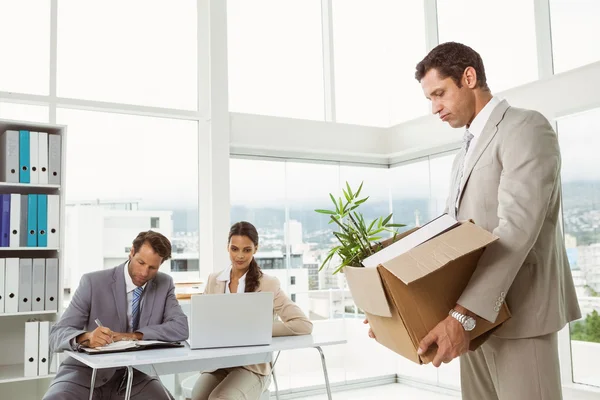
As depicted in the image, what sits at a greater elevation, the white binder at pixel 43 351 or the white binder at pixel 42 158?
the white binder at pixel 42 158

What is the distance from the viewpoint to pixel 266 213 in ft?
16.9

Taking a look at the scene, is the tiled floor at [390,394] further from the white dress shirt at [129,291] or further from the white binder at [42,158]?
the white binder at [42,158]

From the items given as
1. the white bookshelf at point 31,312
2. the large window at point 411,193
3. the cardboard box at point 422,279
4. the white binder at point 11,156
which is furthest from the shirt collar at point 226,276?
the large window at point 411,193

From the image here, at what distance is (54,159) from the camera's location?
368 centimetres

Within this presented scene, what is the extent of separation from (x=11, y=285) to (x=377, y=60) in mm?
4068

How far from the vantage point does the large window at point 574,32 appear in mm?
3932

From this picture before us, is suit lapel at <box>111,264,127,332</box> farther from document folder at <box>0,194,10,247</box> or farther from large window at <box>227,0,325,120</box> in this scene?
large window at <box>227,0,325,120</box>

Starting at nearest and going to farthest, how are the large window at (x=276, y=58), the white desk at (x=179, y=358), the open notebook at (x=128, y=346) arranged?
1. the white desk at (x=179, y=358)
2. the open notebook at (x=128, y=346)
3. the large window at (x=276, y=58)

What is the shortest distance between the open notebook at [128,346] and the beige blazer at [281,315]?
0.48 meters

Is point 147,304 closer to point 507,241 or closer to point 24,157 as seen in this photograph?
point 24,157

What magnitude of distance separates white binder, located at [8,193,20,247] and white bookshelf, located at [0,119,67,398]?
50 millimetres

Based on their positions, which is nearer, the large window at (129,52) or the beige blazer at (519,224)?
the beige blazer at (519,224)

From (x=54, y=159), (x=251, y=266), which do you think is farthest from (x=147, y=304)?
(x=54, y=159)

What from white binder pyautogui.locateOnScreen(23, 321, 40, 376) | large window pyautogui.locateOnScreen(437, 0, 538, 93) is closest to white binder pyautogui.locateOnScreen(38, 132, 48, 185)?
white binder pyautogui.locateOnScreen(23, 321, 40, 376)
